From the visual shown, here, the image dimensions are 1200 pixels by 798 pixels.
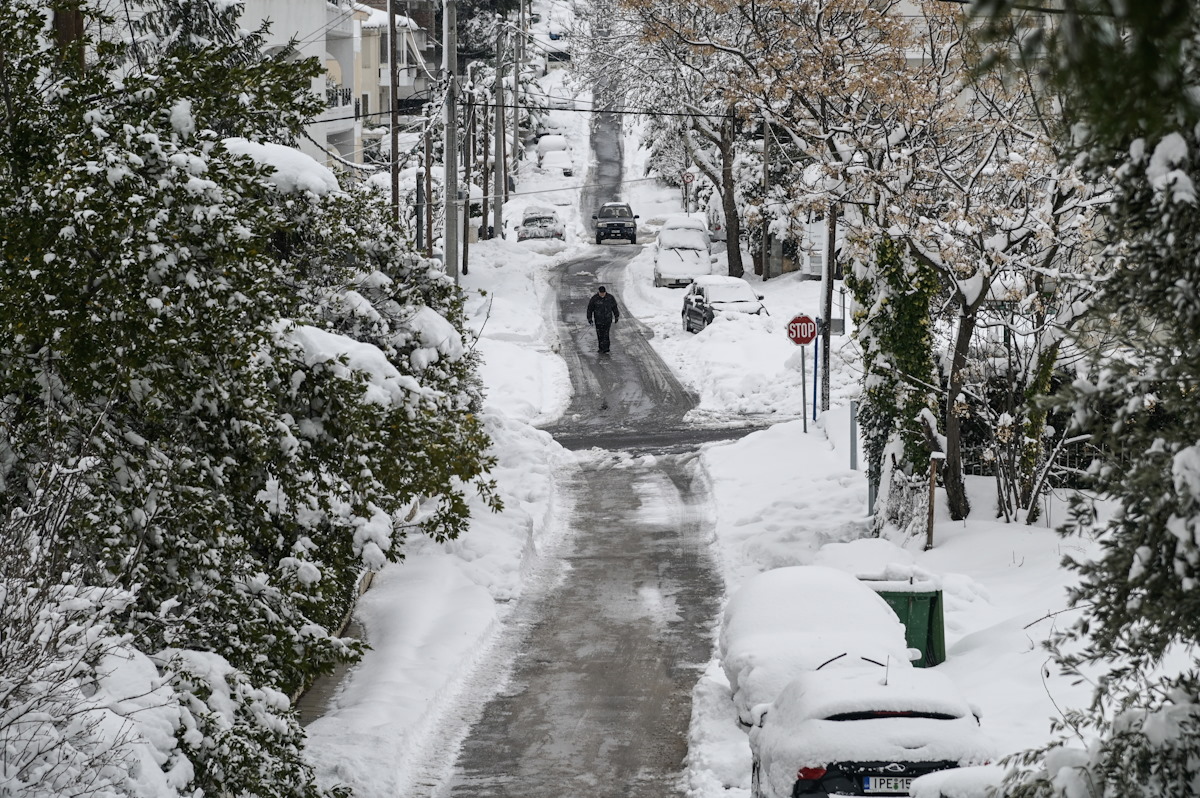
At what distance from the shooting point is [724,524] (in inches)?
770

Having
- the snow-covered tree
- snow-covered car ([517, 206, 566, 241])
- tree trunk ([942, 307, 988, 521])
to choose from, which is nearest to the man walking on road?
tree trunk ([942, 307, 988, 521])

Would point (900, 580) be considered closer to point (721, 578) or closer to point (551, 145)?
point (721, 578)

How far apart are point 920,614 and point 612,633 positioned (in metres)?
3.60

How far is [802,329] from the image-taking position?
24766 mm

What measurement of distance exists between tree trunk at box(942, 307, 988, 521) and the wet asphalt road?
127 inches

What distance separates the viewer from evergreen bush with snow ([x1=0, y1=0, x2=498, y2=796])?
6.54 metres

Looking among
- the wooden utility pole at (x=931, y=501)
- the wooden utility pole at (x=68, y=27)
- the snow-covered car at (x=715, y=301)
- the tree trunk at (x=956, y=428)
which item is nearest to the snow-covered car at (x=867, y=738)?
the wooden utility pole at (x=68, y=27)

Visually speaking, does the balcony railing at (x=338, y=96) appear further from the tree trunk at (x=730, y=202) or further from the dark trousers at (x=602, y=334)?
the tree trunk at (x=730, y=202)

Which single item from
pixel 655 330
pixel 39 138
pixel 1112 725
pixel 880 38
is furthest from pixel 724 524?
pixel 655 330

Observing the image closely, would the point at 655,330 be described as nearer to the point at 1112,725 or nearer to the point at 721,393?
the point at 721,393

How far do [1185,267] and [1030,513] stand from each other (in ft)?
40.9

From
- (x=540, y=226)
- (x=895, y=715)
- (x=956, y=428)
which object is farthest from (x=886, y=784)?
(x=540, y=226)

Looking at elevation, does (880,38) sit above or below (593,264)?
above

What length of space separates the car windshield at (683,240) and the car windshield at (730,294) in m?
8.19
